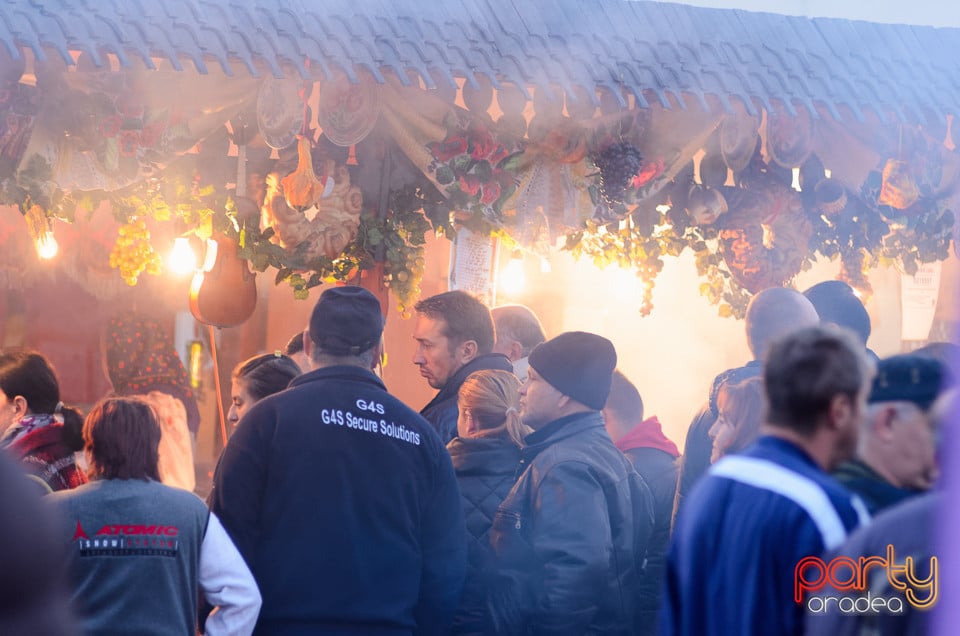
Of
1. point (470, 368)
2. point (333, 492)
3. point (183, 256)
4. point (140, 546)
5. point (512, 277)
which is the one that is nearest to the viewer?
point (140, 546)

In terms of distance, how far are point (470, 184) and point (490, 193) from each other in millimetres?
97

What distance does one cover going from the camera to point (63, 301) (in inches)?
243

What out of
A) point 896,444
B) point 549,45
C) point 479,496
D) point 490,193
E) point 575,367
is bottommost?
point 479,496

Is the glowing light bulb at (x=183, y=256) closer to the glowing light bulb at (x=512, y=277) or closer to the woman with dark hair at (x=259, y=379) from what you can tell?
the woman with dark hair at (x=259, y=379)

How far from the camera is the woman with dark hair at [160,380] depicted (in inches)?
182

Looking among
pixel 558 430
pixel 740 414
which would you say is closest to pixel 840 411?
pixel 740 414

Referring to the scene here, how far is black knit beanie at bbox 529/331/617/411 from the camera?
12.4 feet

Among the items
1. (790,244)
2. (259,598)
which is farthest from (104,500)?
(790,244)

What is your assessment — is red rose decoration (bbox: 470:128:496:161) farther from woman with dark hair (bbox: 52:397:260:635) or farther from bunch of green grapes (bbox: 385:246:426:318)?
woman with dark hair (bbox: 52:397:260:635)

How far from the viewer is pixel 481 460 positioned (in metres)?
3.83

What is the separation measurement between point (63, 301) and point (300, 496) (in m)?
3.64

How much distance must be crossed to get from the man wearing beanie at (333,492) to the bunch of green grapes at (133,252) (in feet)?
4.71

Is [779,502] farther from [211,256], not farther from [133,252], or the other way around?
[133,252]

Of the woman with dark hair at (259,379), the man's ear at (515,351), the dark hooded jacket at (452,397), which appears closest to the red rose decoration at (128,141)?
the woman with dark hair at (259,379)
